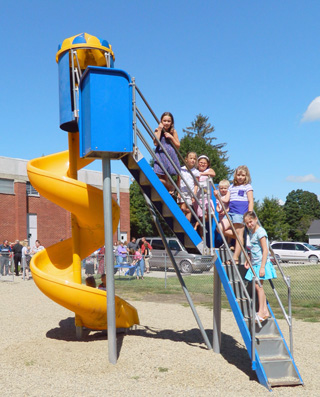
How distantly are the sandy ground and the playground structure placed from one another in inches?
15.9

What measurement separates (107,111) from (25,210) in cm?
2775

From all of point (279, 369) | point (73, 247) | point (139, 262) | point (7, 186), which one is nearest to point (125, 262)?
point (139, 262)

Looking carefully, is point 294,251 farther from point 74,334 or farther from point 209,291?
point 74,334

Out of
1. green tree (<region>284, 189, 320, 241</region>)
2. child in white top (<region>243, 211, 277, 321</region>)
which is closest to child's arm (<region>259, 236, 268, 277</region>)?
child in white top (<region>243, 211, 277, 321</region>)

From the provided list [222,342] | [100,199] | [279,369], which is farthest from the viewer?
[222,342]

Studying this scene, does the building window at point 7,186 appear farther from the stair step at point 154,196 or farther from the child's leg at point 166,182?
the stair step at point 154,196

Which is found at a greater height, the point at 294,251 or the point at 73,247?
the point at 73,247

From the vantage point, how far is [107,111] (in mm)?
6949

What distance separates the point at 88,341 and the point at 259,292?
3565 mm

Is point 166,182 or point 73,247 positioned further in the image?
point 73,247

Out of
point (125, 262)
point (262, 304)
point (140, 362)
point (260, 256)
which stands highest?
point (260, 256)

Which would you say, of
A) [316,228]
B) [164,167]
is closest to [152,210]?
[164,167]

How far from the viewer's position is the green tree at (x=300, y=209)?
303 feet

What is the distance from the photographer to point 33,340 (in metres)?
8.67
